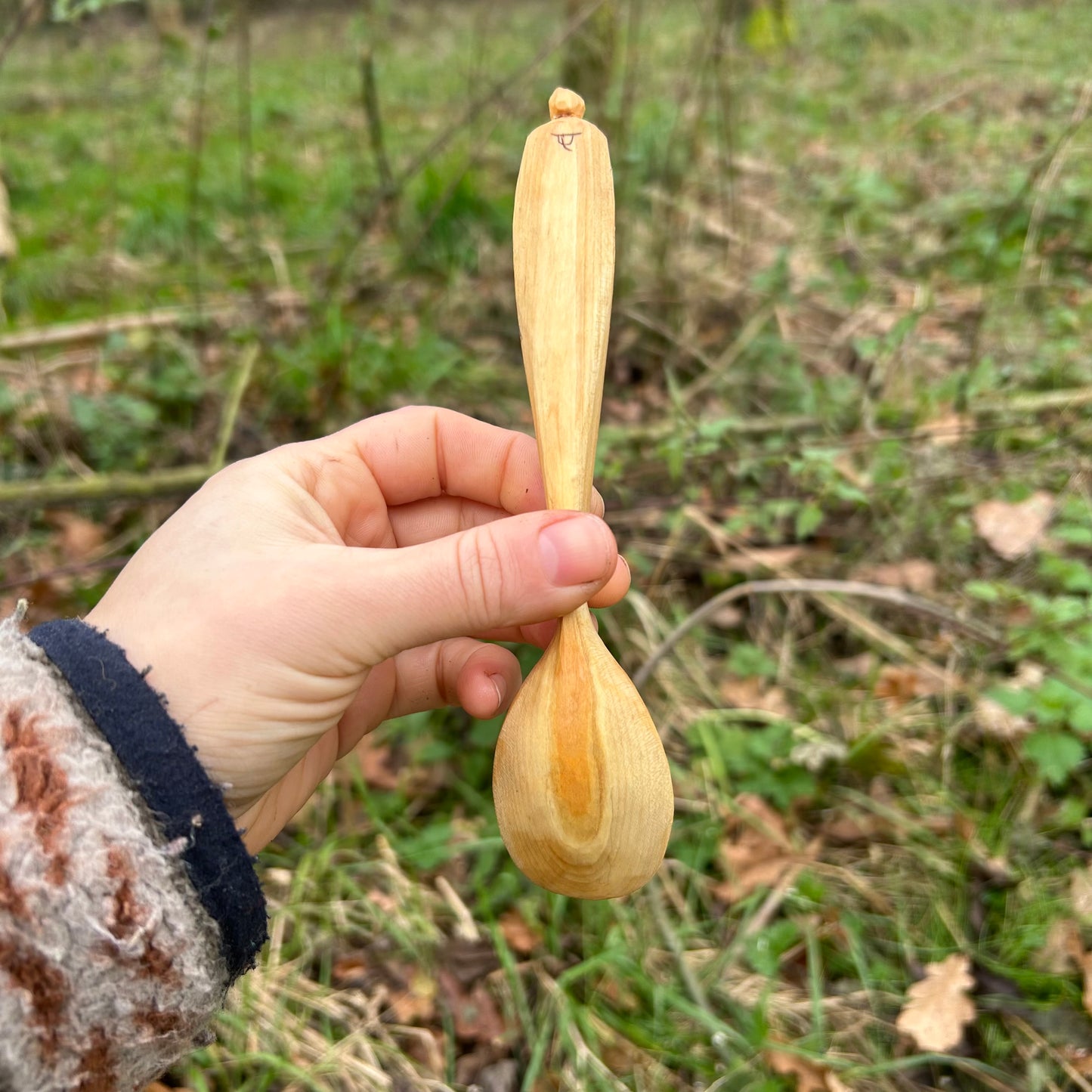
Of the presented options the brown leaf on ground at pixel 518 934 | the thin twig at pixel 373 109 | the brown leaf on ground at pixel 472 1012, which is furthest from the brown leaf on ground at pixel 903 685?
the thin twig at pixel 373 109

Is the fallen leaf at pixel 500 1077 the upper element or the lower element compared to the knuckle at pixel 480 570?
lower

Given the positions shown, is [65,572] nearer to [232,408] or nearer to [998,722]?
[232,408]

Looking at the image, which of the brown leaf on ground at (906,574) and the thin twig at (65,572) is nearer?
the thin twig at (65,572)

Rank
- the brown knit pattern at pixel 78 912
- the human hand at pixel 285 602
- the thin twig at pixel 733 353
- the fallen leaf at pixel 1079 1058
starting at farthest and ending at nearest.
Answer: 1. the thin twig at pixel 733 353
2. the fallen leaf at pixel 1079 1058
3. the human hand at pixel 285 602
4. the brown knit pattern at pixel 78 912

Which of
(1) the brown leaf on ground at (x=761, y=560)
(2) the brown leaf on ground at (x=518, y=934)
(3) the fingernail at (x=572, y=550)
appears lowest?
(2) the brown leaf on ground at (x=518, y=934)

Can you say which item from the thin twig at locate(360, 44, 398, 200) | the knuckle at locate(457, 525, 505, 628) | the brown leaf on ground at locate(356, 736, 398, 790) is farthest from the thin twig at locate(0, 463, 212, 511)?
the knuckle at locate(457, 525, 505, 628)

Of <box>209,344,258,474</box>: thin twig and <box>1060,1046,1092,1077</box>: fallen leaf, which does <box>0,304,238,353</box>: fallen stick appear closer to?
<box>209,344,258,474</box>: thin twig

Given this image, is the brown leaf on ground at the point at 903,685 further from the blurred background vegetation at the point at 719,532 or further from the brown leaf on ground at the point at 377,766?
the brown leaf on ground at the point at 377,766

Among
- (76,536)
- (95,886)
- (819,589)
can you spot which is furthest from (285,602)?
(76,536)
